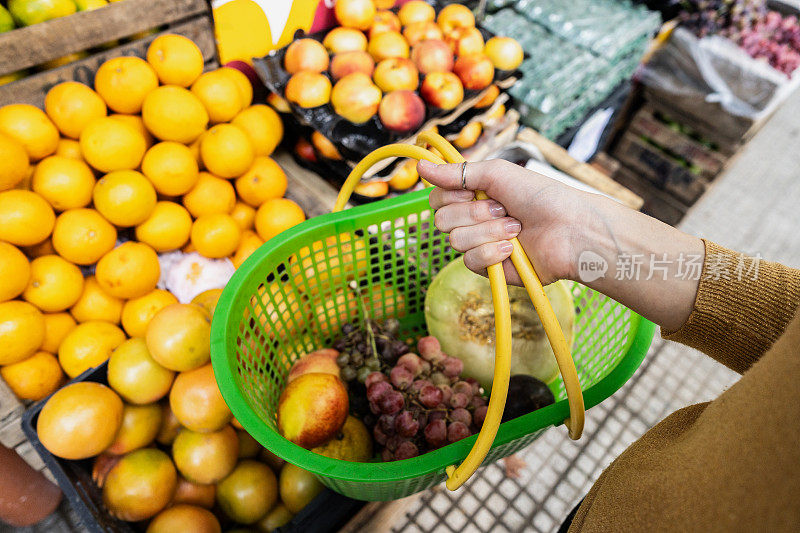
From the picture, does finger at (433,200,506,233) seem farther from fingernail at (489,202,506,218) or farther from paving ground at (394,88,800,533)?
paving ground at (394,88,800,533)

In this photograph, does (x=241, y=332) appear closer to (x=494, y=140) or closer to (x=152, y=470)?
(x=152, y=470)

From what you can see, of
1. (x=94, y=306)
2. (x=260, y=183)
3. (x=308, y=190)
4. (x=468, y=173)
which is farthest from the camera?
(x=308, y=190)

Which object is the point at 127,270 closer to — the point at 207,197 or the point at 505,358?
the point at 207,197

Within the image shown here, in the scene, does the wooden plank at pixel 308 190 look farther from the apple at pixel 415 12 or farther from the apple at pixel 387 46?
the apple at pixel 415 12

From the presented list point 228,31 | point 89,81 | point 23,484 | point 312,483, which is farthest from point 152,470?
point 228,31

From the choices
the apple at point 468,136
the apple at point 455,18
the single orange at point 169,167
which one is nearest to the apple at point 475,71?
the apple at point 468,136

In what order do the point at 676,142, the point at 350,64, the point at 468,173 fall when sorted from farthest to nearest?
the point at 676,142 < the point at 350,64 < the point at 468,173

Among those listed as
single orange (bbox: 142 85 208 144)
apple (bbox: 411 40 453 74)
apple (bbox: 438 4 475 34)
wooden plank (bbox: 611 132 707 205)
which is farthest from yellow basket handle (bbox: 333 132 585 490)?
wooden plank (bbox: 611 132 707 205)

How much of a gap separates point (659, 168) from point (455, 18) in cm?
165

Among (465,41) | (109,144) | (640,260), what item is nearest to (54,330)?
(109,144)

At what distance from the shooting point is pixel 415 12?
6.46ft

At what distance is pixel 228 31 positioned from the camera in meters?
1.65

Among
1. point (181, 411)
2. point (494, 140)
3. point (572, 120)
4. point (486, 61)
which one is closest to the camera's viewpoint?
point (181, 411)

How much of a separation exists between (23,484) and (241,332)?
0.94m
